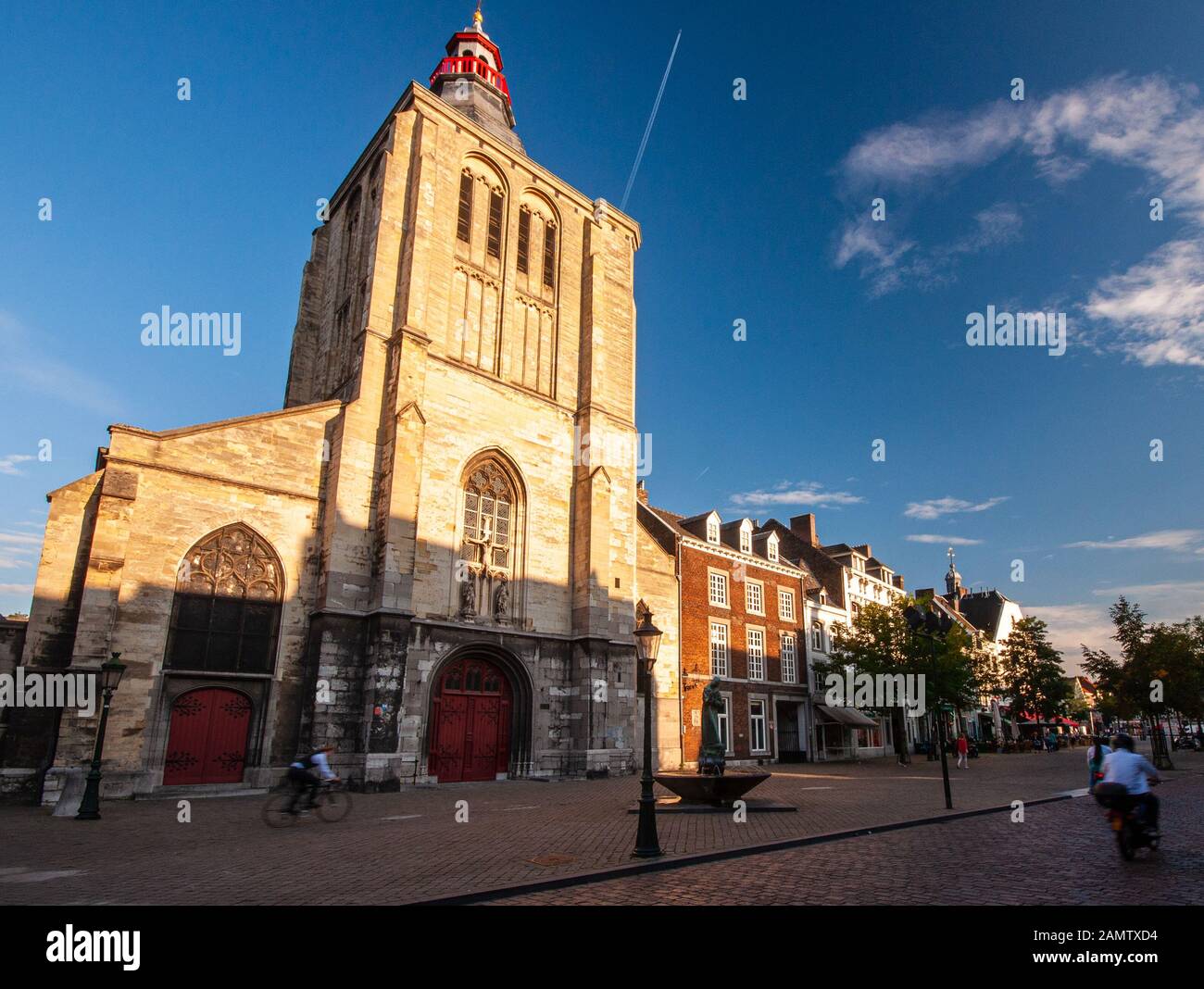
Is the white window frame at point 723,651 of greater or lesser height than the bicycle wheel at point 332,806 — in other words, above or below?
above

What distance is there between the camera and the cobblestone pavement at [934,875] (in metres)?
7.34

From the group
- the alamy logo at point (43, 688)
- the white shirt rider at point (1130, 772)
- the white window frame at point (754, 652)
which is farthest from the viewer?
the white window frame at point (754, 652)

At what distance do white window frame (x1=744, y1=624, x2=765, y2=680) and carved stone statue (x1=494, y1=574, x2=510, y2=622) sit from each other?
583 inches

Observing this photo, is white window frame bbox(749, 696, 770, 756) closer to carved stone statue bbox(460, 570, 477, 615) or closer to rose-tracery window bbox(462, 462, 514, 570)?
rose-tracery window bbox(462, 462, 514, 570)

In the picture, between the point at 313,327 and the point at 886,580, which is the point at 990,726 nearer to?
the point at 886,580

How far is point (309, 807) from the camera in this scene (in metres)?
13.2

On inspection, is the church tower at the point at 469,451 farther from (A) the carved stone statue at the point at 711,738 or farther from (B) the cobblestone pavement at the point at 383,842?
(A) the carved stone statue at the point at 711,738

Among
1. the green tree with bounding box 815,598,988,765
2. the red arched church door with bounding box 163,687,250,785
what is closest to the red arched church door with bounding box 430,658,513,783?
the red arched church door with bounding box 163,687,250,785

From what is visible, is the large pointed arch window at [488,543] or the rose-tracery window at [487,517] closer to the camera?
the large pointed arch window at [488,543]

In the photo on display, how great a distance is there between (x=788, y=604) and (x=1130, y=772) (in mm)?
29438
